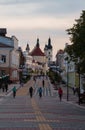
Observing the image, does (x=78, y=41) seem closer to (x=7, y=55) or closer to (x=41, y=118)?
(x=41, y=118)

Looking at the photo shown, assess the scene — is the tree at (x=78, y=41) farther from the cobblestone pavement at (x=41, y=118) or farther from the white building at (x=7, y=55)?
the white building at (x=7, y=55)

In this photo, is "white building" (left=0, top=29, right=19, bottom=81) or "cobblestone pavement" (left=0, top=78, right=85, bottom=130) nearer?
"cobblestone pavement" (left=0, top=78, right=85, bottom=130)

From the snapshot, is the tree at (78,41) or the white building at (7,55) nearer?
the tree at (78,41)

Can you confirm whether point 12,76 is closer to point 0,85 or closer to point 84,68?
point 0,85

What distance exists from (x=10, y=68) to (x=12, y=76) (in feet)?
12.6

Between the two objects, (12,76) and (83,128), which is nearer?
(83,128)

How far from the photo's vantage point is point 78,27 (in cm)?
4272

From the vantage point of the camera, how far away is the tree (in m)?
41.8

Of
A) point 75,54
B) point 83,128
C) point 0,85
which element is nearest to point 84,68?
point 75,54

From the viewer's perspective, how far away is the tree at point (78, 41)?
41.8 meters

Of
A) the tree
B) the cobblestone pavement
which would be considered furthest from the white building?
the cobblestone pavement

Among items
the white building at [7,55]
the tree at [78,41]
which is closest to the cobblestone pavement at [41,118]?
the tree at [78,41]

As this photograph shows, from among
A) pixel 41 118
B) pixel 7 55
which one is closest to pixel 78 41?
pixel 41 118

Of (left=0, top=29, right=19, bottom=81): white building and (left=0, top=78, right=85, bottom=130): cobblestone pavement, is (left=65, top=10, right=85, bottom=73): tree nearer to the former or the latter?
(left=0, top=78, right=85, bottom=130): cobblestone pavement
